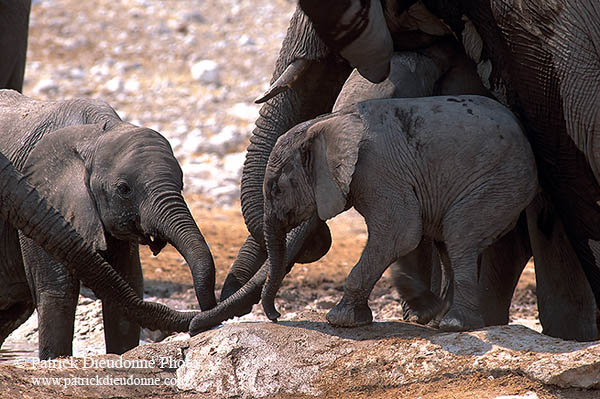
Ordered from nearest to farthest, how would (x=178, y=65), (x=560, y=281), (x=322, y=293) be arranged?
(x=560, y=281) < (x=322, y=293) < (x=178, y=65)

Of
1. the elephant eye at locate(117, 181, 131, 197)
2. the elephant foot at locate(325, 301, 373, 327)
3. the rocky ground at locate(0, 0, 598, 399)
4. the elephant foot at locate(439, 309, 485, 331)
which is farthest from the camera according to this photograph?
the elephant eye at locate(117, 181, 131, 197)

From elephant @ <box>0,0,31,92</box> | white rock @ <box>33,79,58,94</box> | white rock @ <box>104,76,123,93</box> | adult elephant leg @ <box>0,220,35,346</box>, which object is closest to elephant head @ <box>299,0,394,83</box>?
adult elephant leg @ <box>0,220,35,346</box>

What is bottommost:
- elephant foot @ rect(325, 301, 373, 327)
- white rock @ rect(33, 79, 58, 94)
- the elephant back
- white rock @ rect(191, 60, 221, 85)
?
elephant foot @ rect(325, 301, 373, 327)

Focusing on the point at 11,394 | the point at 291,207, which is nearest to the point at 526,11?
the point at 291,207

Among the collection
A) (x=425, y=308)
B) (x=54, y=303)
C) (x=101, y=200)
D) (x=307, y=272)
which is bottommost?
(x=425, y=308)

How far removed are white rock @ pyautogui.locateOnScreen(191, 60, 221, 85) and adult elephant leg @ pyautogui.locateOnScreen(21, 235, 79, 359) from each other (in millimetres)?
8193

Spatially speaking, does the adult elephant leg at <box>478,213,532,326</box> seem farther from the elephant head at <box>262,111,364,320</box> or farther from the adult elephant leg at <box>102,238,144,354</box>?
the adult elephant leg at <box>102,238,144,354</box>

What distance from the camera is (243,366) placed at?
12.7 feet

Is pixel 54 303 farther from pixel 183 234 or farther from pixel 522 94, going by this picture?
pixel 522 94

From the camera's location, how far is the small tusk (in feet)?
14.9

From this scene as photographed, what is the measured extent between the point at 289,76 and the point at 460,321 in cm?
125

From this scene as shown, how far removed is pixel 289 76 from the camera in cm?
454

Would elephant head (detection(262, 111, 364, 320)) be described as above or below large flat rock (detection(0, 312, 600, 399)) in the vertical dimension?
above

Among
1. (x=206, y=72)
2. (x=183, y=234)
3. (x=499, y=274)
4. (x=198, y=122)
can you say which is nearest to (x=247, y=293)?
(x=183, y=234)
